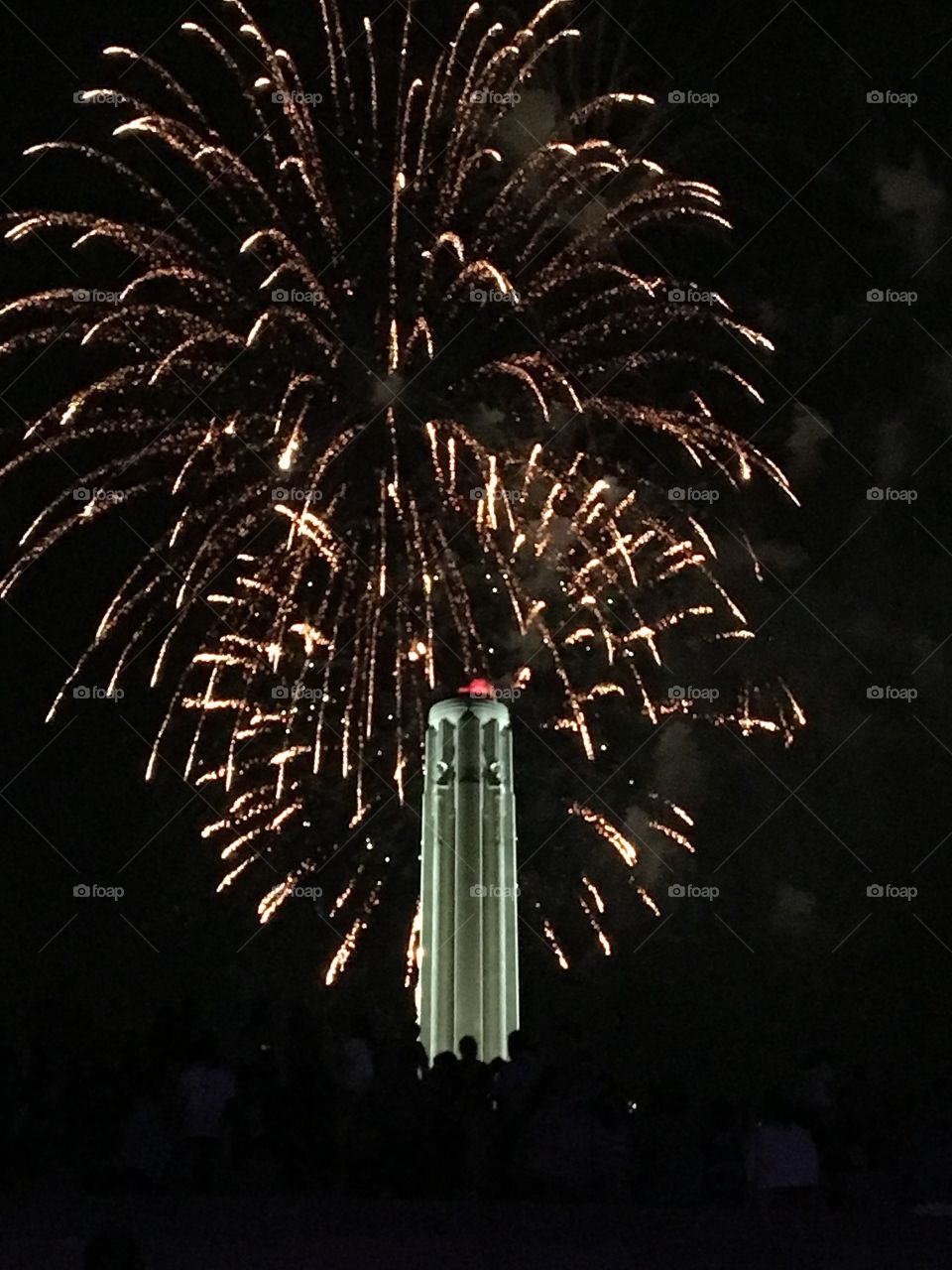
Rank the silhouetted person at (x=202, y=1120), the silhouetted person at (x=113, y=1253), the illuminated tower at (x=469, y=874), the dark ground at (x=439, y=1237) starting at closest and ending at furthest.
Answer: the silhouetted person at (x=113, y=1253)
the dark ground at (x=439, y=1237)
the silhouetted person at (x=202, y=1120)
the illuminated tower at (x=469, y=874)

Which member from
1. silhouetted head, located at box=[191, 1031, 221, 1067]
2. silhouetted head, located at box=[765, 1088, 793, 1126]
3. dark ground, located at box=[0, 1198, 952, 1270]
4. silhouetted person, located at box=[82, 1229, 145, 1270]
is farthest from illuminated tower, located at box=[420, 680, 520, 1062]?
silhouetted person, located at box=[82, 1229, 145, 1270]

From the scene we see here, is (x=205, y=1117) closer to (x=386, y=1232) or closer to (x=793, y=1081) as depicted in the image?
(x=386, y=1232)

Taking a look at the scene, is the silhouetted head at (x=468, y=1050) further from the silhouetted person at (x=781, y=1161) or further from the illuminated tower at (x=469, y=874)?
the illuminated tower at (x=469, y=874)

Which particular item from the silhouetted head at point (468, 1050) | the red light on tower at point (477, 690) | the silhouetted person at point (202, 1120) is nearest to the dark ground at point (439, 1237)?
the silhouetted person at point (202, 1120)

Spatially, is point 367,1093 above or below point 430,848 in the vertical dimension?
below

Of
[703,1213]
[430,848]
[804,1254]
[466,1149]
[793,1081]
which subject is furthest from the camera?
[430,848]

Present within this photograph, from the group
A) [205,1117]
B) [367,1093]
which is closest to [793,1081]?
[367,1093]
